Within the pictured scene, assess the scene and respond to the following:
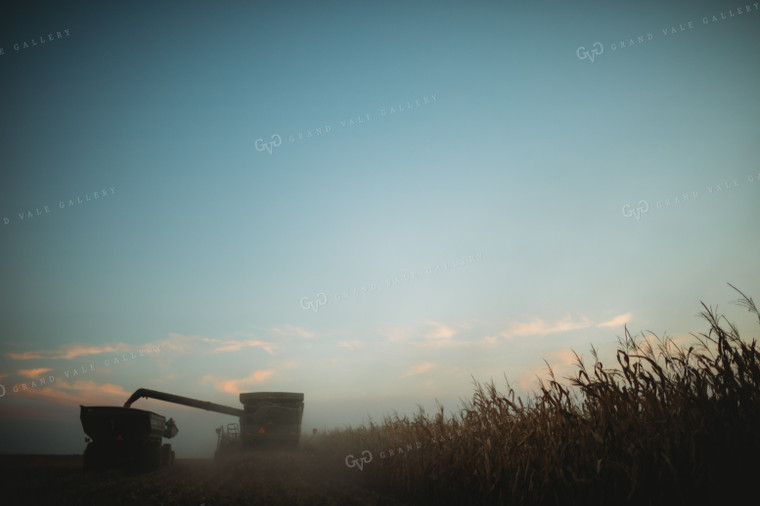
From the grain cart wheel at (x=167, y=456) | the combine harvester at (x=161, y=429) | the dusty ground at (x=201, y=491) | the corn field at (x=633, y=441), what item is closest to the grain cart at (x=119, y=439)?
the combine harvester at (x=161, y=429)

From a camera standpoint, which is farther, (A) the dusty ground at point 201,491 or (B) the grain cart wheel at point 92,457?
(B) the grain cart wheel at point 92,457

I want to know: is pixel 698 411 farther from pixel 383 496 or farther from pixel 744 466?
pixel 383 496

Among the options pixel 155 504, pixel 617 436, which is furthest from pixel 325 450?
pixel 617 436

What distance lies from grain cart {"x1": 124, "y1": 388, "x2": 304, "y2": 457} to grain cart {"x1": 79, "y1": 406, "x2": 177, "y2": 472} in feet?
25.6

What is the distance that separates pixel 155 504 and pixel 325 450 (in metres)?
14.3

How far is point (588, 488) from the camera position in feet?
15.0

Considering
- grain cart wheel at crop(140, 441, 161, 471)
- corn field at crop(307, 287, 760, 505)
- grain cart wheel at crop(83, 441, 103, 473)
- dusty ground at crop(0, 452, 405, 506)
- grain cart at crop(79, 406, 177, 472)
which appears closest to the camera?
corn field at crop(307, 287, 760, 505)

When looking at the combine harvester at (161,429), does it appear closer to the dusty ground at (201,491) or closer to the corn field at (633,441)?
the dusty ground at (201,491)

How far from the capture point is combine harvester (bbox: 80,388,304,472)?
15.5 meters

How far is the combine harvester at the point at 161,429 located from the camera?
1547cm

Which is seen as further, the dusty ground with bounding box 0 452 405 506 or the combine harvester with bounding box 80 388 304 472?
the combine harvester with bounding box 80 388 304 472

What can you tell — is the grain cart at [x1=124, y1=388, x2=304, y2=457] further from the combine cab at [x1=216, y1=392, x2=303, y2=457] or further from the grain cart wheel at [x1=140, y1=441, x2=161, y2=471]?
the grain cart wheel at [x1=140, y1=441, x2=161, y2=471]

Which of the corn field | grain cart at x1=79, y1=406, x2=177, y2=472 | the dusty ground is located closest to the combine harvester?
grain cart at x1=79, y1=406, x2=177, y2=472

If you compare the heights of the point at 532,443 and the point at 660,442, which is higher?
the point at 660,442
